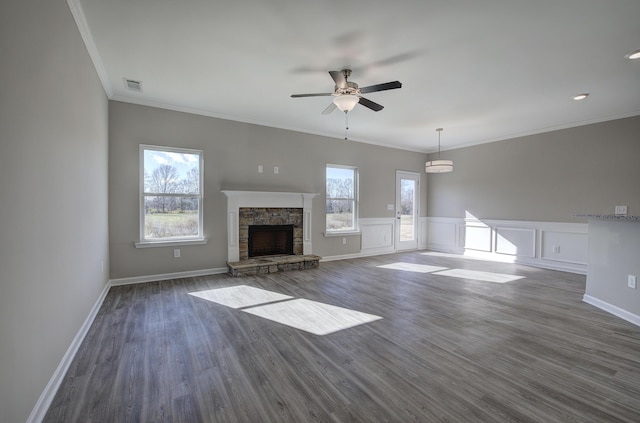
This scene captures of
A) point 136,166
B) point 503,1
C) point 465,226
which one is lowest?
point 465,226

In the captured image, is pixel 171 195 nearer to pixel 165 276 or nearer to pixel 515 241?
pixel 165 276

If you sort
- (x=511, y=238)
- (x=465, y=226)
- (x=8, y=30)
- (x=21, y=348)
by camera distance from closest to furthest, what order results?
1. (x=8, y=30)
2. (x=21, y=348)
3. (x=511, y=238)
4. (x=465, y=226)

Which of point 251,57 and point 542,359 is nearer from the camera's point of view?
point 542,359

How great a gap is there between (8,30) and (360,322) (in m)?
3.10

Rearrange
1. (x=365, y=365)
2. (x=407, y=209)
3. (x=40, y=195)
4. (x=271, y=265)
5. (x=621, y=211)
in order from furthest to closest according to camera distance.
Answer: (x=407, y=209) → (x=271, y=265) → (x=621, y=211) → (x=365, y=365) → (x=40, y=195)

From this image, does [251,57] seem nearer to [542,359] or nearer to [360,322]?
[360,322]

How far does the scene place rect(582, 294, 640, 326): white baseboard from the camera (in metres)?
2.93

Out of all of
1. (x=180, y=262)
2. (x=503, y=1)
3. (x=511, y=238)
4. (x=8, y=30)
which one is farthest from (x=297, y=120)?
(x=511, y=238)

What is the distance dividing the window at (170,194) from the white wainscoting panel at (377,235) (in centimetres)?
358

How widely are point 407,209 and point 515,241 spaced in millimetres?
2425

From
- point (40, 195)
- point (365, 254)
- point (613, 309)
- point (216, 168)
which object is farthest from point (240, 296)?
point (613, 309)

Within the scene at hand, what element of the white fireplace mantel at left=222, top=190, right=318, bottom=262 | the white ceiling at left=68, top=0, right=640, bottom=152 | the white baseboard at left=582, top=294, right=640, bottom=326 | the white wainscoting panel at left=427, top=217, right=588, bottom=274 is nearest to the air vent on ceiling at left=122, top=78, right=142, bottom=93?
the white ceiling at left=68, top=0, right=640, bottom=152

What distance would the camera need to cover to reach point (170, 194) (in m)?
4.45

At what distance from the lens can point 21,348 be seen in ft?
4.62
